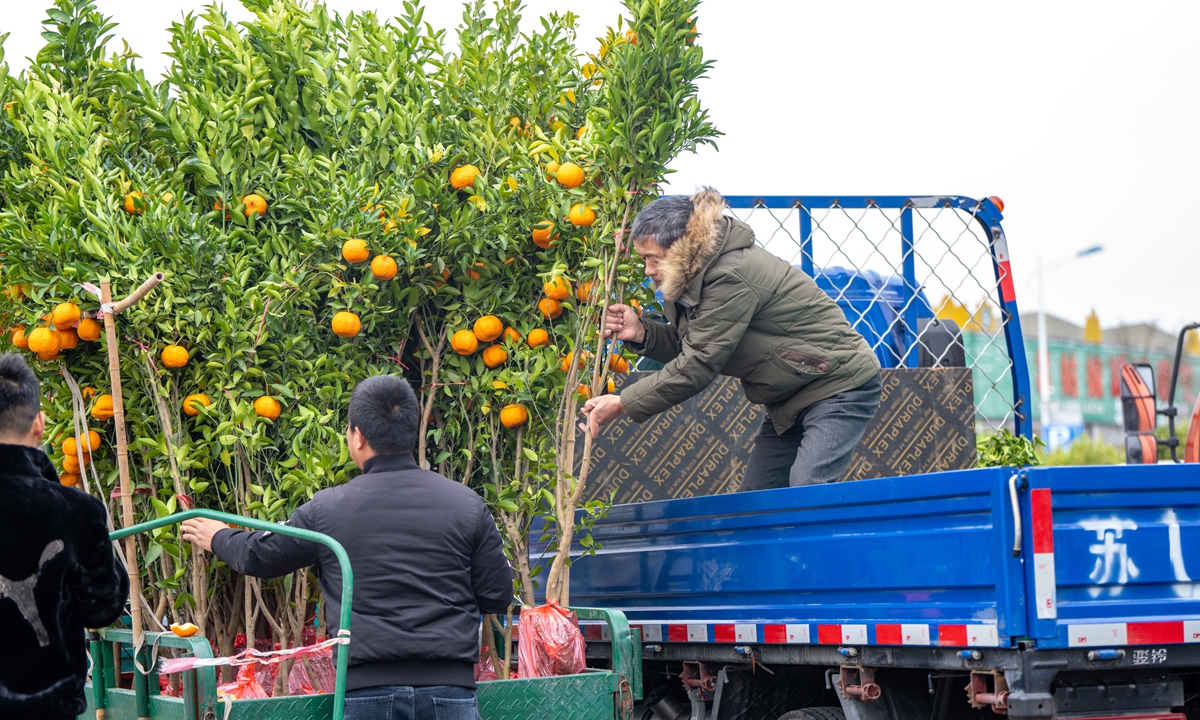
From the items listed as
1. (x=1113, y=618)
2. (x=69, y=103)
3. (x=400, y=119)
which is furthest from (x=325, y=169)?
(x=1113, y=618)

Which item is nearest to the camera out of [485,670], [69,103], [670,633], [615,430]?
[69,103]

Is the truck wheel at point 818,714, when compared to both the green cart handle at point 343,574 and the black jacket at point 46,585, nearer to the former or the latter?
the green cart handle at point 343,574

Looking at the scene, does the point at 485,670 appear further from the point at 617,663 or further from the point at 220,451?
the point at 220,451

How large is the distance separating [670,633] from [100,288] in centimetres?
241

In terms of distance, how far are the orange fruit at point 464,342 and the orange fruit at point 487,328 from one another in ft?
0.10

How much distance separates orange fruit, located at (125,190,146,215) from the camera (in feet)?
13.1

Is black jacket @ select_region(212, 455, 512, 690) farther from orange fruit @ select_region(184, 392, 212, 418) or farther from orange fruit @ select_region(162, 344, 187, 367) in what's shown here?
orange fruit @ select_region(162, 344, 187, 367)

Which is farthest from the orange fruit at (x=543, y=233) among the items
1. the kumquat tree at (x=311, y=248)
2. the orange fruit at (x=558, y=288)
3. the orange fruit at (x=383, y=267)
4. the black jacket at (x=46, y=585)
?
the black jacket at (x=46, y=585)

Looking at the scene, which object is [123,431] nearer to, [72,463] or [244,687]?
[72,463]

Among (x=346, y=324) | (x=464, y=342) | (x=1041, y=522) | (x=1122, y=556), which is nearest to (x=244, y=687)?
(x=346, y=324)

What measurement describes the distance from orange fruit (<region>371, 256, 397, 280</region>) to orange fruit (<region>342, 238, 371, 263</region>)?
44 mm

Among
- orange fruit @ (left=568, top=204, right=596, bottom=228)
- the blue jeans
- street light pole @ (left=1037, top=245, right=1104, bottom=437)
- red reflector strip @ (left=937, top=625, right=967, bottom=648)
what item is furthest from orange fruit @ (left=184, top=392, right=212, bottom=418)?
street light pole @ (left=1037, top=245, right=1104, bottom=437)

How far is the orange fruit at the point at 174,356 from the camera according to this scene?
12.8ft

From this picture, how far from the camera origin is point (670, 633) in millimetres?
4730
